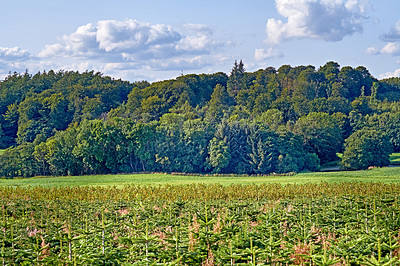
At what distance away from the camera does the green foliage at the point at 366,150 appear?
85625mm

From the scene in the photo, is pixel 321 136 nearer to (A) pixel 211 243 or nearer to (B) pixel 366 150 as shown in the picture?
(B) pixel 366 150

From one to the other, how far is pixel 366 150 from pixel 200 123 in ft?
105

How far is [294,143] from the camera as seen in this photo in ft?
289

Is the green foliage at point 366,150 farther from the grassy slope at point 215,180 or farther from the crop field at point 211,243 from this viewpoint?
the crop field at point 211,243

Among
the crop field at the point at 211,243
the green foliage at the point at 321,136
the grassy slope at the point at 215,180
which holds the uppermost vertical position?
the green foliage at the point at 321,136

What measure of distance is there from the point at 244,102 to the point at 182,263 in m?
112

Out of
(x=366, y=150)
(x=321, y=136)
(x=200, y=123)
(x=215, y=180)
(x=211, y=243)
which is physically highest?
(x=200, y=123)

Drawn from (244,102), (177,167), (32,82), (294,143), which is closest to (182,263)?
(177,167)

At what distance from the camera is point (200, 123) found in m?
90.6

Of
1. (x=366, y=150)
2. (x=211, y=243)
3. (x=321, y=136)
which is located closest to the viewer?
(x=211, y=243)

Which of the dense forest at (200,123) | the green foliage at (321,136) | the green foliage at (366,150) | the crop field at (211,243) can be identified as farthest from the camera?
the green foliage at (321,136)

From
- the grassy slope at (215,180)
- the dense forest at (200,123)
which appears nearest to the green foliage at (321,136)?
the dense forest at (200,123)

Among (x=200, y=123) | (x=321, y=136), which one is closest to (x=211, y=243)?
(x=200, y=123)

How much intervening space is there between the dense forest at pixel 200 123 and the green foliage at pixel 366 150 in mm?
200
